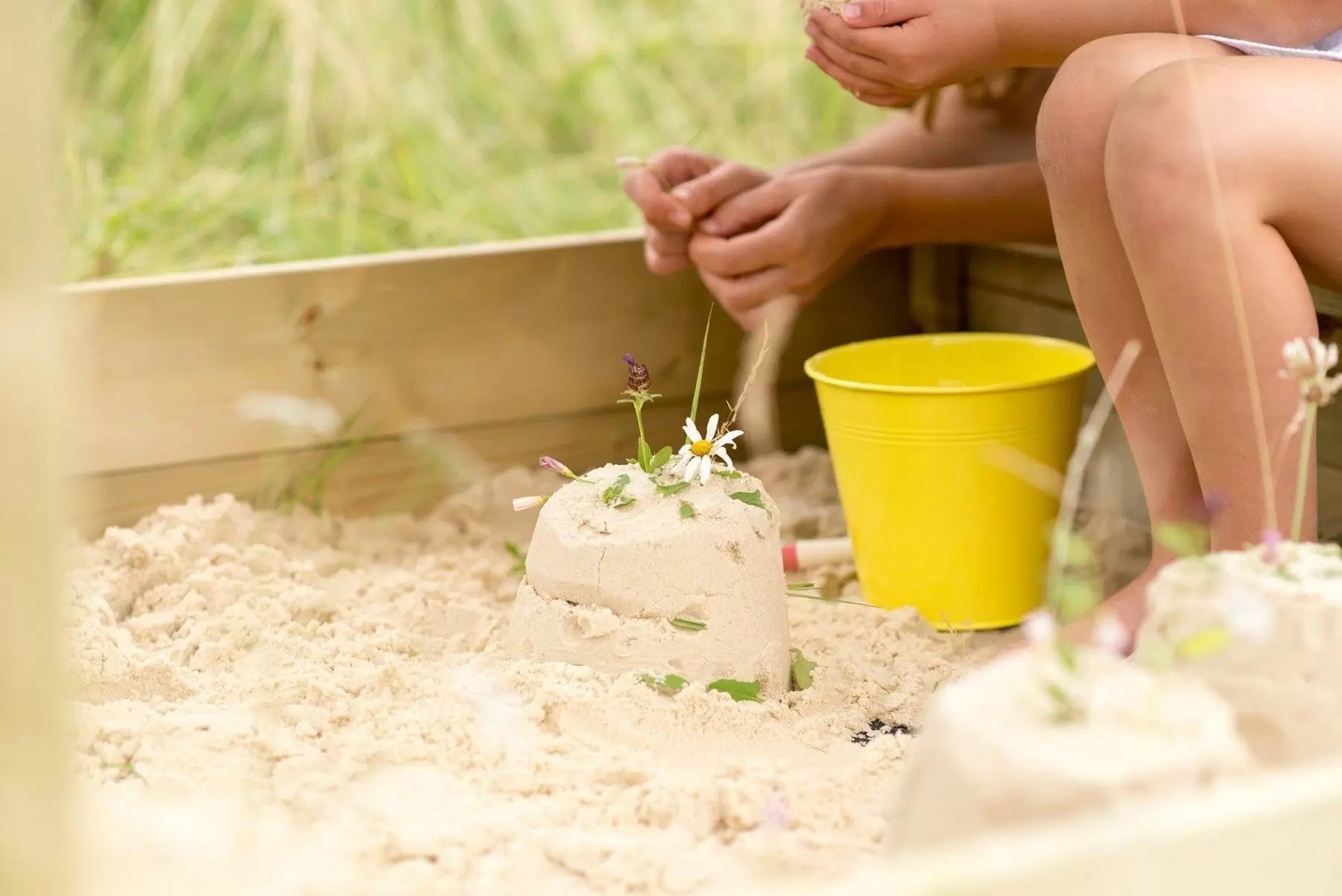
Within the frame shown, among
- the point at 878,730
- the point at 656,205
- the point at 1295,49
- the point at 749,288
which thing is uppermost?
the point at 1295,49

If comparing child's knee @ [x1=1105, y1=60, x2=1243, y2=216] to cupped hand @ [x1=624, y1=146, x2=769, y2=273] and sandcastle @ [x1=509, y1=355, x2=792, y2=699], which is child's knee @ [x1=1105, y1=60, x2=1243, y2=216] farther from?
cupped hand @ [x1=624, y1=146, x2=769, y2=273]

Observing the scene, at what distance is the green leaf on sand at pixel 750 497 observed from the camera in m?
1.16

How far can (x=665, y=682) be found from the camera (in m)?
1.10

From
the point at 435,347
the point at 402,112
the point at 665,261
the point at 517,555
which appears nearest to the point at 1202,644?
the point at 517,555

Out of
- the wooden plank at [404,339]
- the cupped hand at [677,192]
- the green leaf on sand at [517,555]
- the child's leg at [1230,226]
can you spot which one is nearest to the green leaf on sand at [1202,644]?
the child's leg at [1230,226]

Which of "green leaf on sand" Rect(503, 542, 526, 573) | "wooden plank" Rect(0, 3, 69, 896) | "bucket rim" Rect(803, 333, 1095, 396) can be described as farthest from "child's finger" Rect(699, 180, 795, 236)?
"wooden plank" Rect(0, 3, 69, 896)

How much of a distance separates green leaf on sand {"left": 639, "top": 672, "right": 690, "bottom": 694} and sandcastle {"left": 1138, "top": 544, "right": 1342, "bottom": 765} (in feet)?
1.36

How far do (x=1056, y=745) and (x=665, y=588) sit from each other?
0.53 metres

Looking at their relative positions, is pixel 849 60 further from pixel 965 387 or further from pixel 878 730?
pixel 878 730

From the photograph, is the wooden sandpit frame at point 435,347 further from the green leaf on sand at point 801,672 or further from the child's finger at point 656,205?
the green leaf on sand at point 801,672

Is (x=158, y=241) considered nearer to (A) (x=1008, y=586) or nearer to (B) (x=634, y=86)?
(B) (x=634, y=86)

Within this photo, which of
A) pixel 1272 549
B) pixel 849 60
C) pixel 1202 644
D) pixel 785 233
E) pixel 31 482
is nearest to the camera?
pixel 31 482

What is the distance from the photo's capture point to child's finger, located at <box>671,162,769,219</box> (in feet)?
5.24

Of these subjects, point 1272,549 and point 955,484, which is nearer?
point 1272,549
